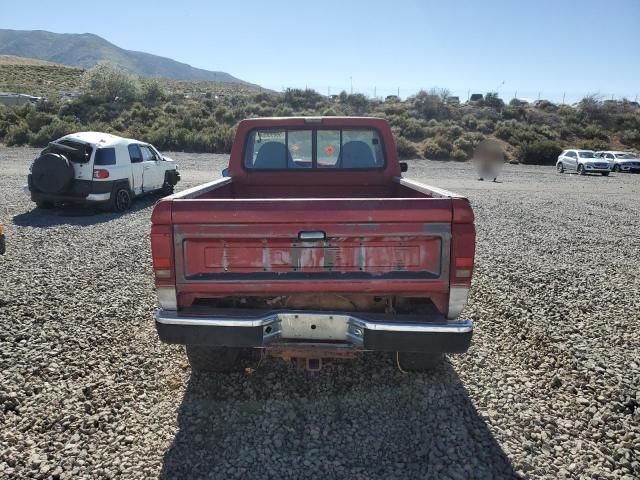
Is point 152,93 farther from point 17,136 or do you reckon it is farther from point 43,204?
point 43,204

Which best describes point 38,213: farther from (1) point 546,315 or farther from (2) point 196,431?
(1) point 546,315

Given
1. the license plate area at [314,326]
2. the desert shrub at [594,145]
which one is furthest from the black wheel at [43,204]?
the desert shrub at [594,145]

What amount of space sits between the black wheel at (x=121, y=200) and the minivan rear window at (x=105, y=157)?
67cm

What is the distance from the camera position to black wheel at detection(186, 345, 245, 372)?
3.72m

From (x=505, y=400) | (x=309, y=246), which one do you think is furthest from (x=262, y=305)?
(x=505, y=400)

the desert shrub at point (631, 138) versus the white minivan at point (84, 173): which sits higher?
the desert shrub at point (631, 138)

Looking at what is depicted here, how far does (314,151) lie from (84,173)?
751 cm

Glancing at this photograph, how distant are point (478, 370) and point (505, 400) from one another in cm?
47

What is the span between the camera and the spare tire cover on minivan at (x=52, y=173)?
1021 cm

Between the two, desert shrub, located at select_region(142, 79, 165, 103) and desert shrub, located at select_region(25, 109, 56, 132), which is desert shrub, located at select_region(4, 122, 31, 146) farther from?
desert shrub, located at select_region(142, 79, 165, 103)

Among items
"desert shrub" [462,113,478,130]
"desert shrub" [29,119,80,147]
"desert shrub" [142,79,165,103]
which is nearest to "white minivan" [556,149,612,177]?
"desert shrub" [462,113,478,130]

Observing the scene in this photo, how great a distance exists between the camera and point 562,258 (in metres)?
7.80

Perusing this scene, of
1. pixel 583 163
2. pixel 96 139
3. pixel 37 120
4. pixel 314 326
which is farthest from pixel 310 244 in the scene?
pixel 37 120

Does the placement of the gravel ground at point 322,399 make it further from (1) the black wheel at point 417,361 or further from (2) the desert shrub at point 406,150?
(2) the desert shrub at point 406,150
